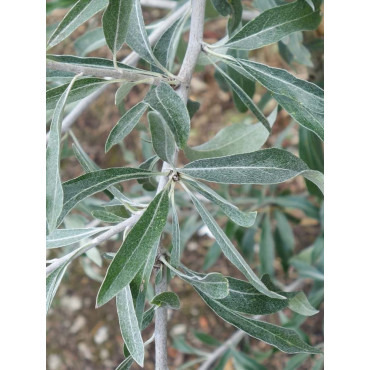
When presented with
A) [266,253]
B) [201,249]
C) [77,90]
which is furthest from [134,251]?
[201,249]

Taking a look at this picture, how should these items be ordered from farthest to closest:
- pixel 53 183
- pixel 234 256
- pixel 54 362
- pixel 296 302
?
1. pixel 54 362
2. pixel 296 302
3. pixel 234 256
4. pixel 53 183

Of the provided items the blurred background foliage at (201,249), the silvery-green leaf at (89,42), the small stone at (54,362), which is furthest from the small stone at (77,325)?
the silvery-green leaf at (89,42)

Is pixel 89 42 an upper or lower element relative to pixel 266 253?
upper

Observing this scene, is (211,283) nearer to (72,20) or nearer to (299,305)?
(299,305)

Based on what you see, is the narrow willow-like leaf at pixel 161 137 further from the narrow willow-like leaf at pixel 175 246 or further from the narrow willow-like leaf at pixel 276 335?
the narrow willow-like leaf at pixel 276 335
